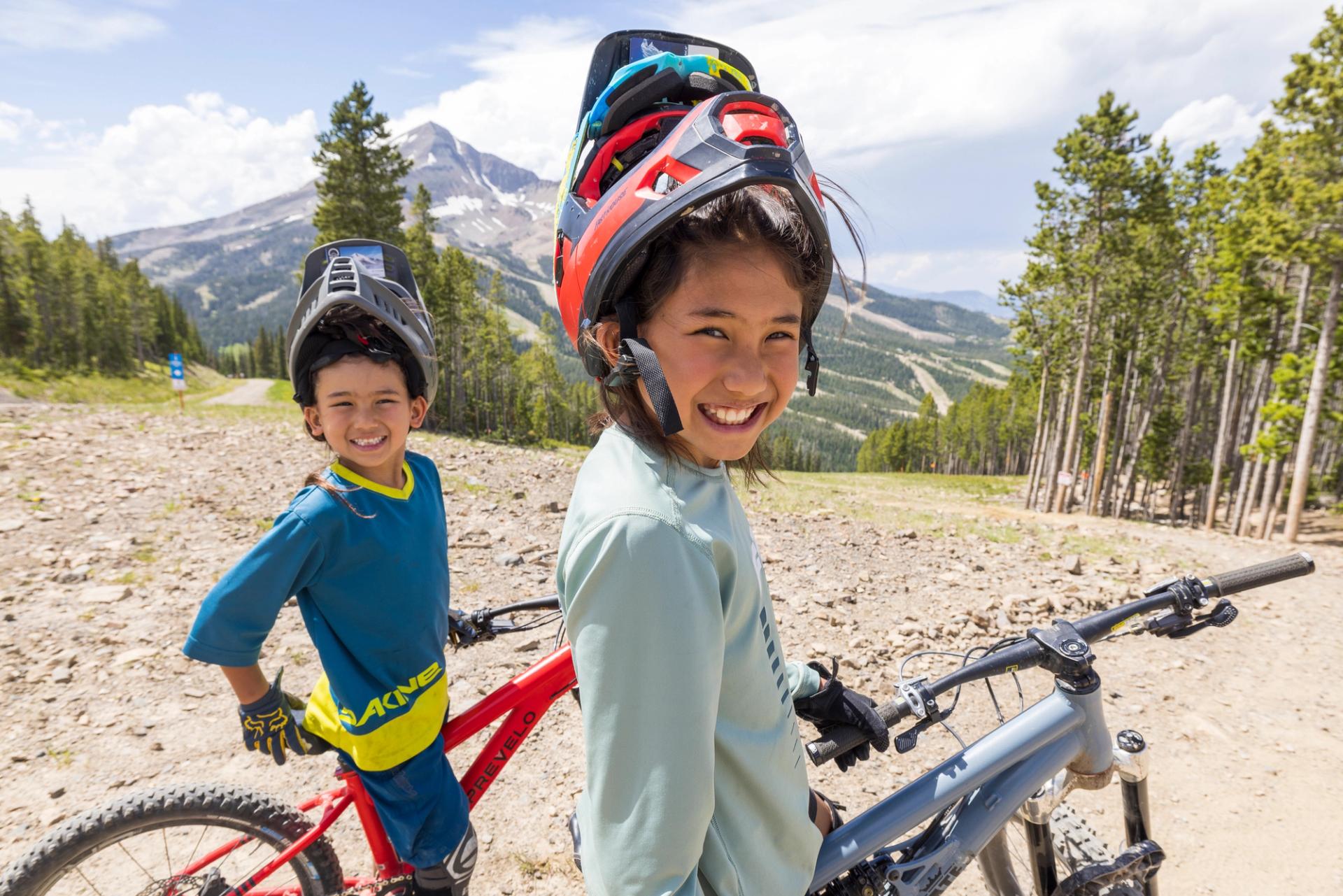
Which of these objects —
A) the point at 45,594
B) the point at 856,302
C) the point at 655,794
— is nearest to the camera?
the point at 655,794

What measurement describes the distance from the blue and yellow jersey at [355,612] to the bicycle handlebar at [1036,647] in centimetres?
166

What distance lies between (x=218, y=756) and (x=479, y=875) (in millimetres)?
2378

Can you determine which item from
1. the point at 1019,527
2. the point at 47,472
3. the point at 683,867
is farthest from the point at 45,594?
the point at 1019,527

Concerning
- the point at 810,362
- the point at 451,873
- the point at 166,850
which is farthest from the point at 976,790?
the point at 166,850

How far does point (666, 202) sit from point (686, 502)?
2.21ft

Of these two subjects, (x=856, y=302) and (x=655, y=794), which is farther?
(x=856, y=302)

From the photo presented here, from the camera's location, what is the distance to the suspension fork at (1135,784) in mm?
2365

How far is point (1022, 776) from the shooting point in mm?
2109

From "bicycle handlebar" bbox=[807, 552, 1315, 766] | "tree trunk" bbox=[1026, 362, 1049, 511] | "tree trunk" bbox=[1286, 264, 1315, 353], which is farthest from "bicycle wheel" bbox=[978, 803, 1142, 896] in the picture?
"tree trunk" bbox=[1026, 362, 1049, 511]

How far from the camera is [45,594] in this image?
654 cm

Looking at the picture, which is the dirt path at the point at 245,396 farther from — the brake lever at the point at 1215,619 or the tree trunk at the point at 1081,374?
the brake lever at the point at 1215,619

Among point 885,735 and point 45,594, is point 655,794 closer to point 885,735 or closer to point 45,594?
point 885,735

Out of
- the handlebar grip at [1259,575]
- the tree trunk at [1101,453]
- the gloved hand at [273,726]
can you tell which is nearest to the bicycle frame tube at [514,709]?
the gloved hand at [273,726]

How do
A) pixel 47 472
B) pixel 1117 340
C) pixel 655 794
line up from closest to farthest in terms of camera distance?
1. pixel 655 794
2. pixel 47 472
3. pixel 1117 340
